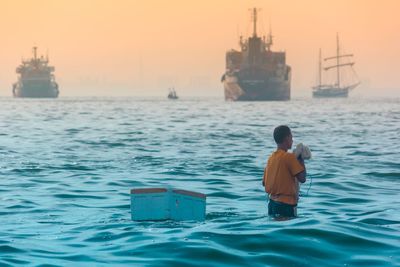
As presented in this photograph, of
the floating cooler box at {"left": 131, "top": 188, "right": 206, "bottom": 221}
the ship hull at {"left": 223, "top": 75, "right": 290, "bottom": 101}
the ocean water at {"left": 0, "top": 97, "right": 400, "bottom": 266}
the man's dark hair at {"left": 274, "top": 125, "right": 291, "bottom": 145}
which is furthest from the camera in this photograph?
the ship hull at {"left": 223, "top": 75, "right": 290, "bottom": 101}

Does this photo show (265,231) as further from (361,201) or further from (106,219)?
(361,201)

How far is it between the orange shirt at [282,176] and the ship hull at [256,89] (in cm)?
16824

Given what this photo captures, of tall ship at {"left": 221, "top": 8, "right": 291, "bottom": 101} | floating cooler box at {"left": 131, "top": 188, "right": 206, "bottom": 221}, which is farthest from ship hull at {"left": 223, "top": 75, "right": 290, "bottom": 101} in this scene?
floating cooler box at {"left": 131, "top": 188, "right": 206, "bottom": 221}

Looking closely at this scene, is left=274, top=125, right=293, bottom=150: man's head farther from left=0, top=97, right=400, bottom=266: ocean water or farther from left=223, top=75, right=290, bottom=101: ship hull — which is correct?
left=223, top=75, right=290, bottom=101: ship hull

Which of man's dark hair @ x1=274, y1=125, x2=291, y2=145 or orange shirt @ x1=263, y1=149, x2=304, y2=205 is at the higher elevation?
man's dark hair @ x1=274, y1=125, x2=291, y2=145

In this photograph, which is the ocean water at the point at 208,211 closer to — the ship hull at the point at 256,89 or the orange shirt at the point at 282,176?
the orange shirt at the point at 282,176

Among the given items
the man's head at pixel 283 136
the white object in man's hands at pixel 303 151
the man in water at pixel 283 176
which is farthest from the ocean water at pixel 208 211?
the man's head at pixel 283 136

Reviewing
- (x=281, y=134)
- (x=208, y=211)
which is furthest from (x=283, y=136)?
(x=208, y=211)

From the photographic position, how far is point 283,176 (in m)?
12.7

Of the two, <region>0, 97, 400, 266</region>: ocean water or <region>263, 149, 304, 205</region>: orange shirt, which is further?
<region>263, 149, 304, 205</region>: orange shirt

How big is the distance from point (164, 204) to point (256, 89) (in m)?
168

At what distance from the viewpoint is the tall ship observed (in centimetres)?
18200

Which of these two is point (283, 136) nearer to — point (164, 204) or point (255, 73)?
point (164, 204)

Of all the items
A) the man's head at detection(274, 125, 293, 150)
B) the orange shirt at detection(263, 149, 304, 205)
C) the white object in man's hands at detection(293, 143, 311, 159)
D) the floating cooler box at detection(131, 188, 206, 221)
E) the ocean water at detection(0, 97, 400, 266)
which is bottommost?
the ocean water at detection(0, 97, 400, 266)
